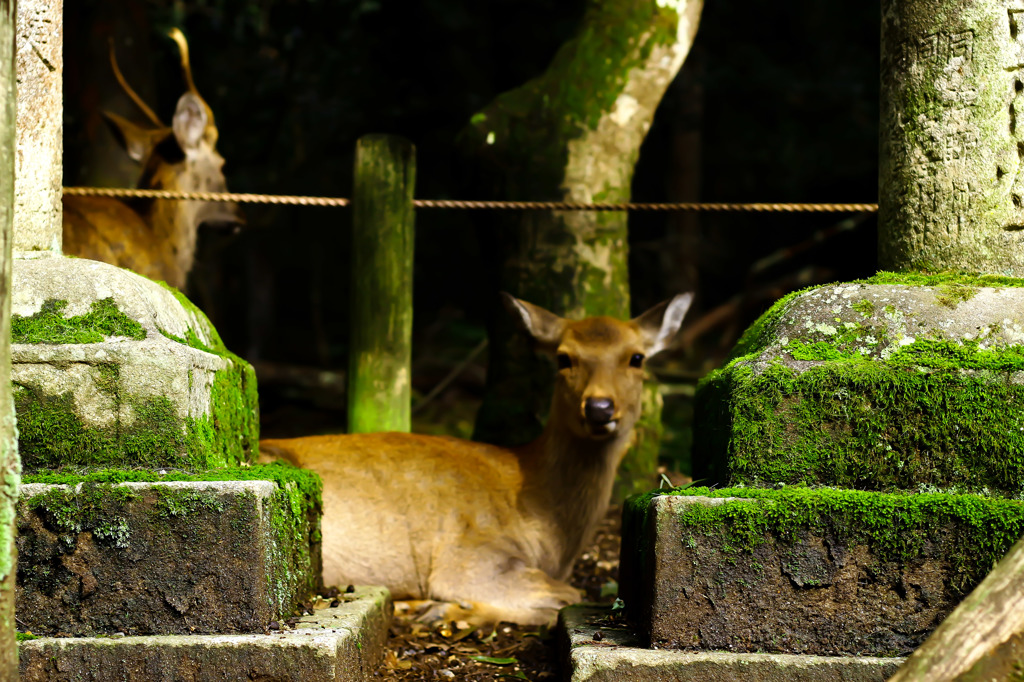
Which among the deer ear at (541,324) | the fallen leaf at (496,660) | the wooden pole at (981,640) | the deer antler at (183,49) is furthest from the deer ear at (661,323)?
the wooden pole at (981,640)

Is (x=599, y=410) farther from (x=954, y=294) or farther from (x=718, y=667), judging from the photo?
(x=718, y=667)

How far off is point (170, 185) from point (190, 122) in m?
0.46

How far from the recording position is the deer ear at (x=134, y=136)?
735cm

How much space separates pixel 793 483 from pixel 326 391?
6.61m

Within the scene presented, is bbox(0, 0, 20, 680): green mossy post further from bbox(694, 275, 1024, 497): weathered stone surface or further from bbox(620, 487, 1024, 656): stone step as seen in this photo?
bbox(694, 275, 1024, 497): weathered stone surface

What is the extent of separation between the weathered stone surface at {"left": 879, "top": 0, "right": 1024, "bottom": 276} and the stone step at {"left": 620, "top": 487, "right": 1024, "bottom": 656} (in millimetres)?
890

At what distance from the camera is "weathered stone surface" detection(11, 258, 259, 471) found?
2.78 m

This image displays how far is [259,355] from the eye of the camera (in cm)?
1216

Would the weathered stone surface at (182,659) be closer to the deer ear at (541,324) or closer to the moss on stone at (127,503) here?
the moss on stone at (127,503)

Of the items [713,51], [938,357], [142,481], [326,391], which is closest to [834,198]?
[713,51]

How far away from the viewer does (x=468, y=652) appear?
3898 mm

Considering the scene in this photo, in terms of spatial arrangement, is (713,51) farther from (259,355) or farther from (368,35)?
(259,355)

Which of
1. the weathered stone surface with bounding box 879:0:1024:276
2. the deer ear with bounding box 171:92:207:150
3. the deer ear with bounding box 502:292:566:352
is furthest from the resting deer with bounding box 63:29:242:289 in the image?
the weathered stone surface with bounding box 879:0:1024:276

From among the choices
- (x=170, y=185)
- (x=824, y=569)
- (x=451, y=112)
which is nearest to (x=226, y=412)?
(x=824, y=569)
